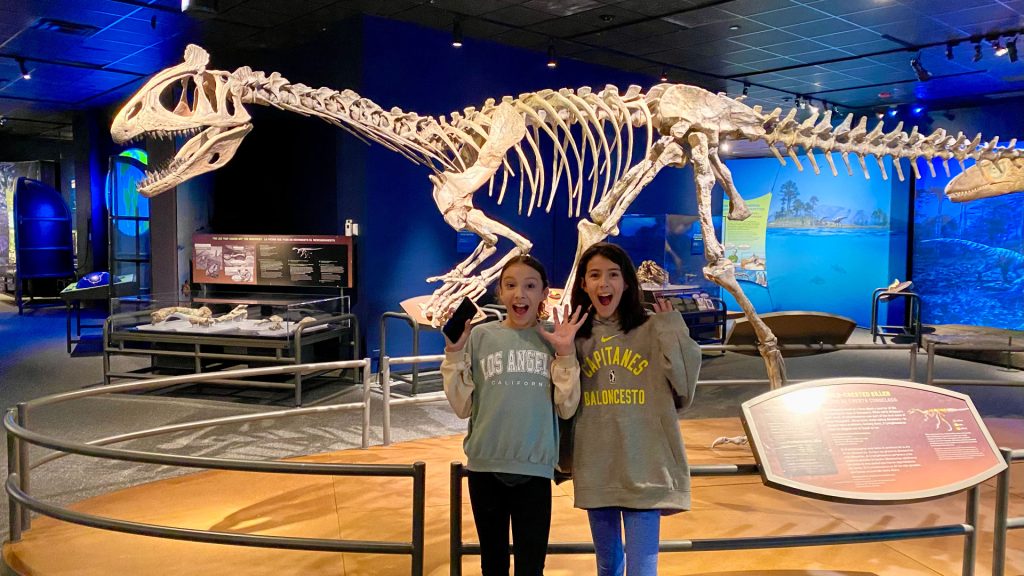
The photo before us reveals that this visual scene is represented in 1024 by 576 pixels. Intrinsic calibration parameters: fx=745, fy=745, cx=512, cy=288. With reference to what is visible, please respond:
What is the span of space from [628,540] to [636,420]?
1.26 feet

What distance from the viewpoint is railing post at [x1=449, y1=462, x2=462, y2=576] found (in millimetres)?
2428

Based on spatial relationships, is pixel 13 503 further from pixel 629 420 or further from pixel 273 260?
pixel 273 260

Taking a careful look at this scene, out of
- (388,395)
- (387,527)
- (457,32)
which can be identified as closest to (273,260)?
(457,32)

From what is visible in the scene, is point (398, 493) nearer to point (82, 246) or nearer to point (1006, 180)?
point (1006, 180)

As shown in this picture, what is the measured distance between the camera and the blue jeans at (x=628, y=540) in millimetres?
2352

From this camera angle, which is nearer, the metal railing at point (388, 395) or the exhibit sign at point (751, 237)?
the metal railing at point (388, 395)

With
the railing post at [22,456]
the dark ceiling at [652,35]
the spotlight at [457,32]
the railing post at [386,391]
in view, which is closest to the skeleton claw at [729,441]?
the railing post at [386,391]

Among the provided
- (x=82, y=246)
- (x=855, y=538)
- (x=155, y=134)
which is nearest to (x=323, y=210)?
(x=155, y=134)

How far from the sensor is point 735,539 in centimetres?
260

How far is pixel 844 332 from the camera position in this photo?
29.0ft

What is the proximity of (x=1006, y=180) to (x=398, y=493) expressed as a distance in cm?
579

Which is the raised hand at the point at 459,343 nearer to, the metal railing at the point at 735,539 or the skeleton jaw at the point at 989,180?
the metal railing at the point at 735,539

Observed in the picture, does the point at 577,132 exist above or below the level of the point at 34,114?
below

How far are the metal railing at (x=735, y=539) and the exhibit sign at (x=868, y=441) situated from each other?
12 cm
